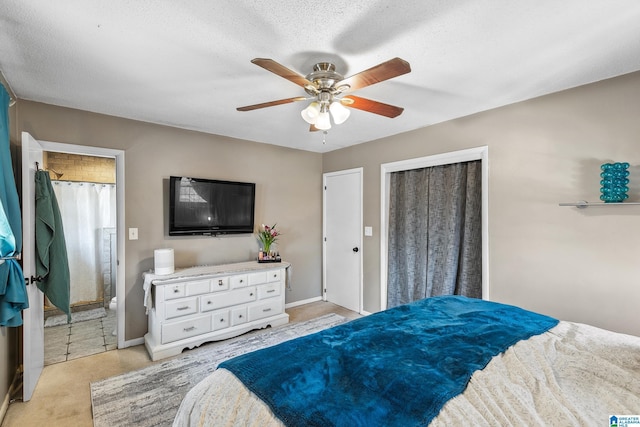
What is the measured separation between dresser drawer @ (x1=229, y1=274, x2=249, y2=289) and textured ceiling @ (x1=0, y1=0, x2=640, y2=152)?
69.7 inches

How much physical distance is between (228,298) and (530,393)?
2723 millimetres

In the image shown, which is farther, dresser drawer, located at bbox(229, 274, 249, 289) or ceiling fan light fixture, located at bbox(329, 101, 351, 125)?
dresser drawer, located at bbox(229, 274, 249, 289)

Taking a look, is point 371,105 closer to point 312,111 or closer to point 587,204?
point 312,111

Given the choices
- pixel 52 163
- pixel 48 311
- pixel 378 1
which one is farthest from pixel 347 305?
pixel 52 163

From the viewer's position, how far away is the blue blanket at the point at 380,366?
0.98 metres

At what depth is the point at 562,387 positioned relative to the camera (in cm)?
115

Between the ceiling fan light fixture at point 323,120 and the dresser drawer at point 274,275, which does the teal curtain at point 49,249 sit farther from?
the ceiling fan light fixture at point 323,120

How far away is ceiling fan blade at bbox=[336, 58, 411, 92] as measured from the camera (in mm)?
1390

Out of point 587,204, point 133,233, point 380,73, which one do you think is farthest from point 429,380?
point 133,233

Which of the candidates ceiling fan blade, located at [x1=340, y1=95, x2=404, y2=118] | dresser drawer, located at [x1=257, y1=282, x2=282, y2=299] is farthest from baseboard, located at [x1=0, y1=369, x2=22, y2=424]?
ceiling fan blade, located at [x1=340, y1=95, x2=404, y2=118]

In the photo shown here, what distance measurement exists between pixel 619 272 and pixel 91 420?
12.3 ft

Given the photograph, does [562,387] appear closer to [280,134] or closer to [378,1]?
[378,1]

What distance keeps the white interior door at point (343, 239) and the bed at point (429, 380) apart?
244 cm

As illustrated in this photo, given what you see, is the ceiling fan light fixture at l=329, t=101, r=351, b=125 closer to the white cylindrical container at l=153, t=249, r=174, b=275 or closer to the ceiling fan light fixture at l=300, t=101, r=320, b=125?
the ceiling fan light fixture at l=300, t=101, r=320, b=125
